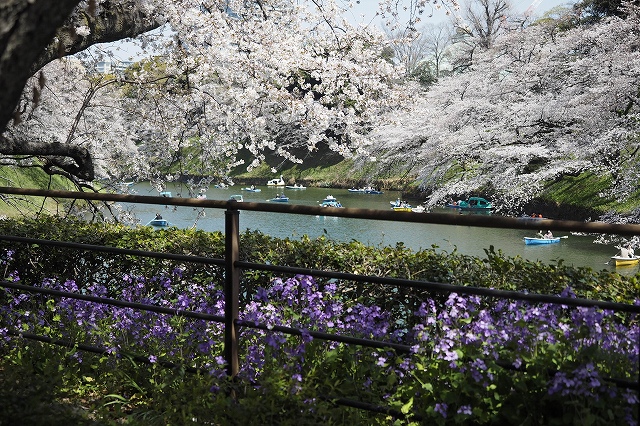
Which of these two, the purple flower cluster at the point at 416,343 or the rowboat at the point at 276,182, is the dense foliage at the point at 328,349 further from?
the rowboat at the point at 276,182

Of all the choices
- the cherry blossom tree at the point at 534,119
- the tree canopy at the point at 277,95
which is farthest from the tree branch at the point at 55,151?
the cherry blossom tree at the point at 534,119

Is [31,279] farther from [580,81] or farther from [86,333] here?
[580,81]

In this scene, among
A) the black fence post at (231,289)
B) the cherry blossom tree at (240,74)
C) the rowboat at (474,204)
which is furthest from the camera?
the rowboat at (474,204)

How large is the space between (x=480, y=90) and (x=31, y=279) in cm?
1908

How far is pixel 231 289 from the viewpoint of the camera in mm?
2760

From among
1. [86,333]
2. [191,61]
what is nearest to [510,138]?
[191,61]

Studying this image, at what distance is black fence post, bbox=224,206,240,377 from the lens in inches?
108

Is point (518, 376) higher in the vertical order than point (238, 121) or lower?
lower

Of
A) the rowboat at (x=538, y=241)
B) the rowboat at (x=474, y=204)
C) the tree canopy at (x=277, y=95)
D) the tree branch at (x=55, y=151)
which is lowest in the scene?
the rowboat at (x=538, y=241)

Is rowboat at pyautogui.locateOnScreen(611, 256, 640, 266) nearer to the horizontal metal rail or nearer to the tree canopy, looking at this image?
the tree canopy

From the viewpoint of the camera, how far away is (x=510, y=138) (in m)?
18.5

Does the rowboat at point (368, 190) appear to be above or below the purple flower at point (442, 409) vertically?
above

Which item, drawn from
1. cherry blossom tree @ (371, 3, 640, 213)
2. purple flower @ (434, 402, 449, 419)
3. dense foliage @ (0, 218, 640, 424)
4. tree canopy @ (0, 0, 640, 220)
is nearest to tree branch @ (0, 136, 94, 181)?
tree canopy @ (0, 0, 640, 220)

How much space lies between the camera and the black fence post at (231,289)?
9.04 ft
